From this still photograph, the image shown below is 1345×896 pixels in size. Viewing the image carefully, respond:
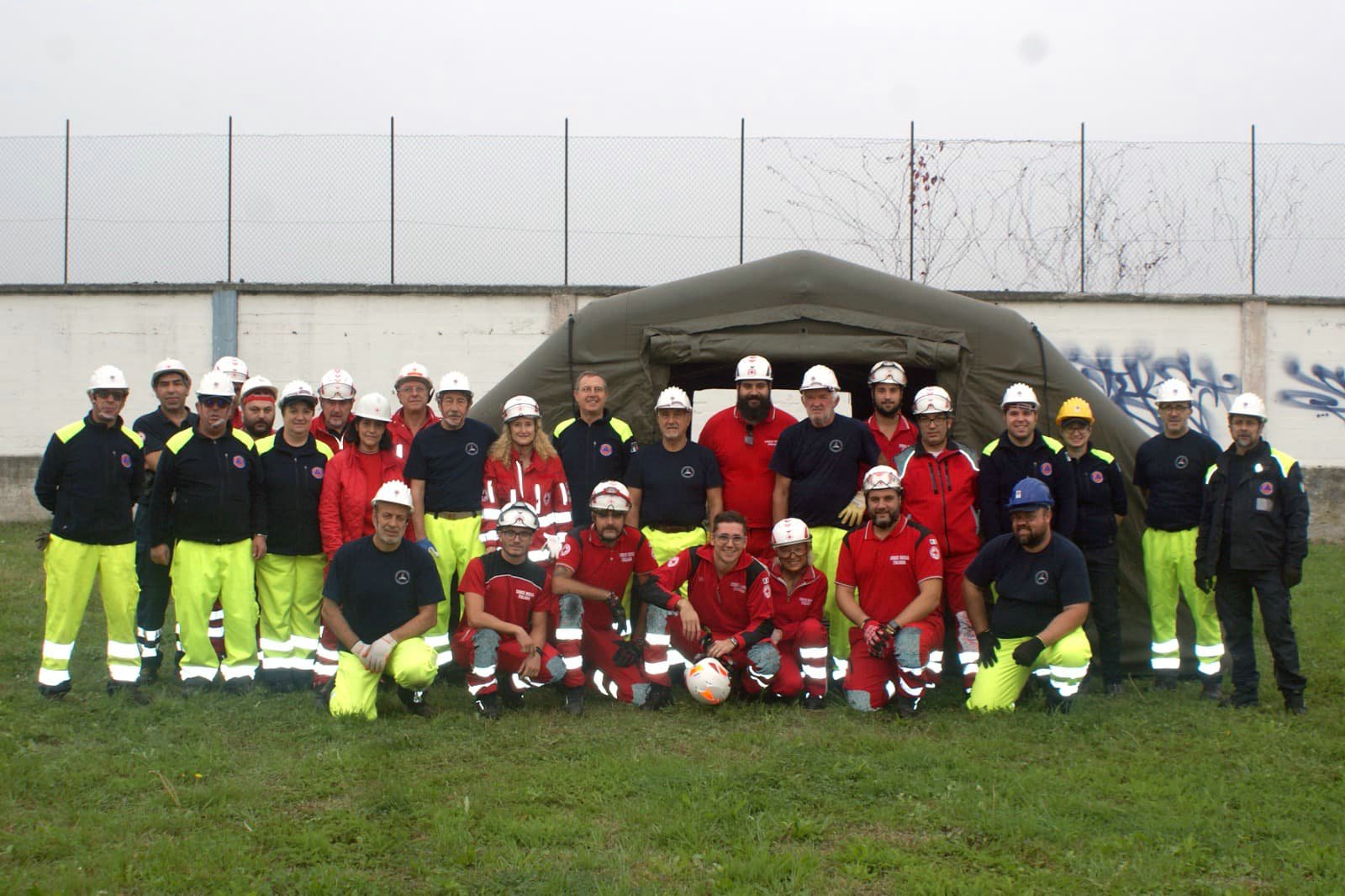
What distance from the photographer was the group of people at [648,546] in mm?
5930

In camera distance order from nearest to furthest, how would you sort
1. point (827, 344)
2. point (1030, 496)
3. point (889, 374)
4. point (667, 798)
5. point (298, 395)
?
point (667, 798), point (1030, 496), point (298, 395), point (889, 374), point (827, 344)

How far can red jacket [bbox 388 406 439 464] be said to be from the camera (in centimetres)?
670

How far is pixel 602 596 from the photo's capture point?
6.18 m

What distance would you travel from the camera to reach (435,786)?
15.1ft

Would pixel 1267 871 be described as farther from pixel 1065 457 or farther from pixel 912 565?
pixel 1065 457

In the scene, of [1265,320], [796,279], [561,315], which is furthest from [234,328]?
[1265,320]

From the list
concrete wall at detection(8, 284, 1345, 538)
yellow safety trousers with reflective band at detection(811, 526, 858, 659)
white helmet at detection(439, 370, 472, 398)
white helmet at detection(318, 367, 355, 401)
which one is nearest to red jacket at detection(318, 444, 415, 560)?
white helmet at detection(318, 367, 355, 401)

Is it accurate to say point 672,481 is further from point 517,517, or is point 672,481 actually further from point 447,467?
point 447,467

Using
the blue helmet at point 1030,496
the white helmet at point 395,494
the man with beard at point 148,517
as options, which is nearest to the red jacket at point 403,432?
the white helmet at point 395,494

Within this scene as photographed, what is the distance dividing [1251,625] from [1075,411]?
4.98 feet

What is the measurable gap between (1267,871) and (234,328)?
1253cm

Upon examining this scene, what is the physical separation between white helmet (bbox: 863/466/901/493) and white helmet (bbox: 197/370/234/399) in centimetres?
356

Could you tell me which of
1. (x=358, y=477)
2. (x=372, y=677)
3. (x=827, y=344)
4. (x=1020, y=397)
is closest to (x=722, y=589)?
(x=827, y=344)

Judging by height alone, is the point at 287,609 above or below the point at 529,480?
below
